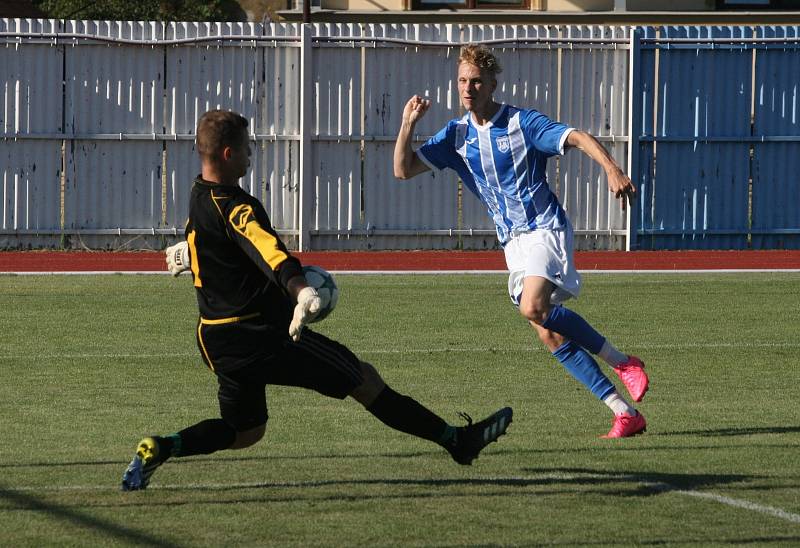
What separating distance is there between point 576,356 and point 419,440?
3.16 ft

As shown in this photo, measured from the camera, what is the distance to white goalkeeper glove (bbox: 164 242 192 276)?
19.7ft

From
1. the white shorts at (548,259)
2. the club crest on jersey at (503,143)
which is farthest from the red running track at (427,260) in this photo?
the club crest on jersey at (503,143)

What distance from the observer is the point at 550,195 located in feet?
25.6

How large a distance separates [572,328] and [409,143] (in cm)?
128

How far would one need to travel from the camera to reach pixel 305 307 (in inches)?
207

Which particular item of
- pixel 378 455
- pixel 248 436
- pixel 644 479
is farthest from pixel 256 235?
pixel 644 479

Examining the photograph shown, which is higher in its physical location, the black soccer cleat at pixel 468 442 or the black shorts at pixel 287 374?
the black shorts at pixel 287 374

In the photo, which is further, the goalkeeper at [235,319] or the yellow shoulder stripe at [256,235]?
the goalkeeper at [235,319]

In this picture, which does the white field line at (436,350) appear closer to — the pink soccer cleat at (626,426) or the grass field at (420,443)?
the grass field at (420,443)

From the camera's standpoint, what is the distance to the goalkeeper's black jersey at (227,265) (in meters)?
5.71

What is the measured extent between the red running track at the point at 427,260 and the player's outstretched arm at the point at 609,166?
1066cm

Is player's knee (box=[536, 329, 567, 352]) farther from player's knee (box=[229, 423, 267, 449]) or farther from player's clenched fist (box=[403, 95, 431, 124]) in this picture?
player's knee (box=[229, 423, 267, 449])

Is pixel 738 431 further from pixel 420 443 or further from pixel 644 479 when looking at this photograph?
pixel 420 443

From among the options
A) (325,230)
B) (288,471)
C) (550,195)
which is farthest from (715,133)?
(288,471)
